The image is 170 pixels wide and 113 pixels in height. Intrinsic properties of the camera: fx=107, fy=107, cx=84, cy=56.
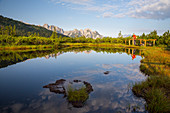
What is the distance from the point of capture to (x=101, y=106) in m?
8.45

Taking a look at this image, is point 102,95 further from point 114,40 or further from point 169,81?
point 114,40

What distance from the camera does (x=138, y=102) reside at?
8875 mm

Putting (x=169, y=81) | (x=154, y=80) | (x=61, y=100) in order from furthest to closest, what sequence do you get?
(x=154, y=80) → (x=169, y=81) → (x=61, y=100)

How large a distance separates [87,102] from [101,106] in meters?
1.20

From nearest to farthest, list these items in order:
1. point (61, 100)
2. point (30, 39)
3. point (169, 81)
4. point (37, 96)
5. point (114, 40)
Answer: point (61, 100) < point (37, 96) < point (169, 81) < point (30, 39) < point (114, 40)

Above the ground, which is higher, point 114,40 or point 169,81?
point 114,40

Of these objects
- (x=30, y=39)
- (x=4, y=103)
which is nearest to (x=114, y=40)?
(x=30, y=39)

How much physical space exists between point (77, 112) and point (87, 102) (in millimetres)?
1458

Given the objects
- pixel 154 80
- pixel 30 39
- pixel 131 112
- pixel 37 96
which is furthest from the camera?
pixel 30 39

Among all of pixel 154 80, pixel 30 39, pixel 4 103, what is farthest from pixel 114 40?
pixel 4 103

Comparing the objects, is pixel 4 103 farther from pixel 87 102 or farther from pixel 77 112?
pixel 87 102

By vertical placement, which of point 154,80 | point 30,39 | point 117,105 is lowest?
Result: point 117,105

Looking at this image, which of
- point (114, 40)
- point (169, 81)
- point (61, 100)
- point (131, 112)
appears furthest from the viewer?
point (114, 40)

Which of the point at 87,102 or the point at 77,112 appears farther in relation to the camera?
the point at 87,102
